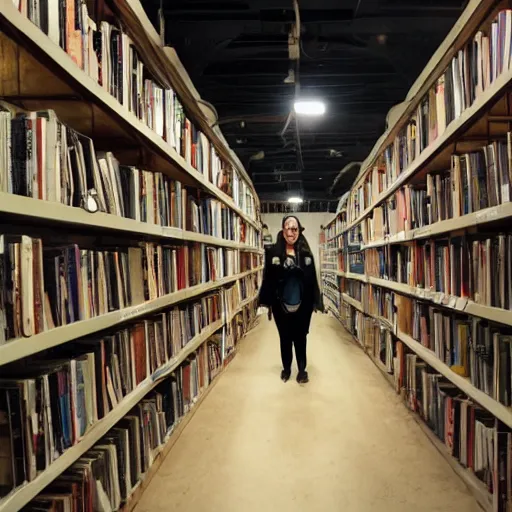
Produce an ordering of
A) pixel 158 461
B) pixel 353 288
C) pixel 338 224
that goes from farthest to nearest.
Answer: pixel 338 224
pixel 353 288
pixel 158 461

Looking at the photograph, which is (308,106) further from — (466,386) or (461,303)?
(466,386)

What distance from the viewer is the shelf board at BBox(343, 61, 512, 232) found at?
4.19 ft

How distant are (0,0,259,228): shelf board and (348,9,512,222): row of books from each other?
4.11ft

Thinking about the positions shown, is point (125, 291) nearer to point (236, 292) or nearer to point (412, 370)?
point (412, 370)

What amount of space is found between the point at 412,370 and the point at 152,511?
Answer: 1.67 meters

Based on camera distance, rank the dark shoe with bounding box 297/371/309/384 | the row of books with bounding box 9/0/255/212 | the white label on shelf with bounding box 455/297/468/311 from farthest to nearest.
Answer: the dark shoe with bounding box 297/371/309/384 → the white label on shelf with bounding box 455/297/468/311 → the row of books with bounding box 9/0/255/212

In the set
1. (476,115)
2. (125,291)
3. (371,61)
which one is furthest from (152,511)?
(371,61)

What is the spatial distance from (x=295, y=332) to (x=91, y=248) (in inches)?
77.4

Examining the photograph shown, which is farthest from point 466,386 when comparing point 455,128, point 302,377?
point 302,377

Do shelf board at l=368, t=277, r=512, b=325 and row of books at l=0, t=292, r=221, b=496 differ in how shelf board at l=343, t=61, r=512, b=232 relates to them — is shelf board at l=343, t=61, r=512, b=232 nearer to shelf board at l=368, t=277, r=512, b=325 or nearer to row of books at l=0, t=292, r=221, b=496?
shelf board at l=368, t=277, r=512, b=325

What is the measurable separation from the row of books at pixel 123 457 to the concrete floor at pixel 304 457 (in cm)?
15

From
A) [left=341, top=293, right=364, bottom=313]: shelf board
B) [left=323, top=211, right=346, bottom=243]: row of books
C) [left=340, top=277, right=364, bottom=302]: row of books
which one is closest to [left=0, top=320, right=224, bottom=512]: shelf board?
[left=341, top=293, right=364, bottom=313]: shelf board

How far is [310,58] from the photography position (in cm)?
341

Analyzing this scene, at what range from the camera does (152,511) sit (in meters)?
1.58
